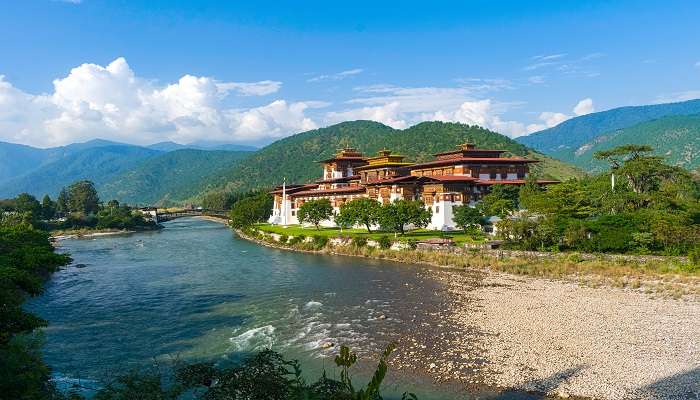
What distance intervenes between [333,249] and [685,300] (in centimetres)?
3584

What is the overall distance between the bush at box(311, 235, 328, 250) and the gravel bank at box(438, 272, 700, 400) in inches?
1068

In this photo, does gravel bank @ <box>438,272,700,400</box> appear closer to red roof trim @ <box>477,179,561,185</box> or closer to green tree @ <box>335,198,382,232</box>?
green tree @ <box>335,198,382,232</box>

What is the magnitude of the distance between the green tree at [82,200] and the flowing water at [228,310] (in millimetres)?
88276

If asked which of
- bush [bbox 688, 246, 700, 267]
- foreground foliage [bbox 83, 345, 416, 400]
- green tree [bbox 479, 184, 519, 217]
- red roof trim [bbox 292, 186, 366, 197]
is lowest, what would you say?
bush [bbox 688, 246, 700, 267]

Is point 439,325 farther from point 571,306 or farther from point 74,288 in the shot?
point 74,288

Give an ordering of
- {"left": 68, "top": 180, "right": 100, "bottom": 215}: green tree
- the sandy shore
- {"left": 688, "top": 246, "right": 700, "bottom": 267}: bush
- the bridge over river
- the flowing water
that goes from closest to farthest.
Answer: the flowing water
{"left": 688, "top": 246, "right": 700, "bottom": 267}: bush
the sandy shore
{"left": 68, "top": 180, "right": 100, "bottom": 215}: green tree
the bridge over river

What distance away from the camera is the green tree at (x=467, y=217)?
56.4m

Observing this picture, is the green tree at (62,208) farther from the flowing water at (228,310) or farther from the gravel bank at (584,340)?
the gravel bank at (584,340)

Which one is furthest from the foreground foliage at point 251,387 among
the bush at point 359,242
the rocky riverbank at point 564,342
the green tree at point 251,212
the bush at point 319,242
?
the green tree at point 251,212

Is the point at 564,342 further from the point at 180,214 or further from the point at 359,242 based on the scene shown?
the point at 180,214

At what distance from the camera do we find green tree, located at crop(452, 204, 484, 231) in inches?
2219

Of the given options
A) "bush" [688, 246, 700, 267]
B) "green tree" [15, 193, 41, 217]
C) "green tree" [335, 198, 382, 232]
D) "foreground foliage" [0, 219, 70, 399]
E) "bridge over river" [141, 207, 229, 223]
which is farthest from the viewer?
"bridge over river" [141, 207, 229, 223]

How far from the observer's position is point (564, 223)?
1797 inches

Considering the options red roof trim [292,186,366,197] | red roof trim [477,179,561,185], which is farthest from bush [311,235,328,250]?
red roof trim [477,179,561,185]
